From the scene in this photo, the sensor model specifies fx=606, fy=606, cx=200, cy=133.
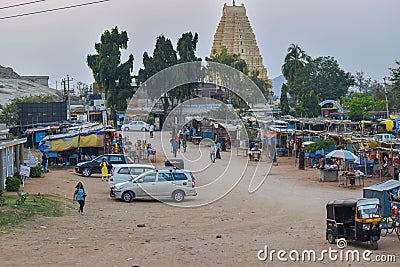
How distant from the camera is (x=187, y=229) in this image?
17125mm

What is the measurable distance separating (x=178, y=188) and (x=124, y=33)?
150 feet

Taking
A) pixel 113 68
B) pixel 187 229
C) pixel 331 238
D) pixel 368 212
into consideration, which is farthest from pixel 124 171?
pixel 113 68

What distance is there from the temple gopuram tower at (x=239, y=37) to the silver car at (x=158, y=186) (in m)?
79.8

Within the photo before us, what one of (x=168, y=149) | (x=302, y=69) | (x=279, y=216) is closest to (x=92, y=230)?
(x=279, y=216)

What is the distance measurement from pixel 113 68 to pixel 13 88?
2792 cm

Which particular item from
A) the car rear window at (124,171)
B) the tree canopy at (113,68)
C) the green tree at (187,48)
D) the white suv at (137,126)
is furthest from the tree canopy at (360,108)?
the car rear window at (124,171)

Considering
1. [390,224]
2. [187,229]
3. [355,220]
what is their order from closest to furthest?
[355,220] < [390,224] < [187,229]

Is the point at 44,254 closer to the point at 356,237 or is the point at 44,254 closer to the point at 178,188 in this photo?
the point at 356,237

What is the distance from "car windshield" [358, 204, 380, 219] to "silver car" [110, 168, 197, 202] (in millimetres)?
9956

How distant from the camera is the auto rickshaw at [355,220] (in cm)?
1336

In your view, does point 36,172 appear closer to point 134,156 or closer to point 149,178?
point 149,178

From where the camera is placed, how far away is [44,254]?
1293cm

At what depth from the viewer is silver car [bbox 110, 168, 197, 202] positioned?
22.4 metres

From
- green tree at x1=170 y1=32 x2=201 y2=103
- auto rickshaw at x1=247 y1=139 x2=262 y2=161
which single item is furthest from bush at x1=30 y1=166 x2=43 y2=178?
green tree at x1=170 y1=32 x2=201 y2=103
